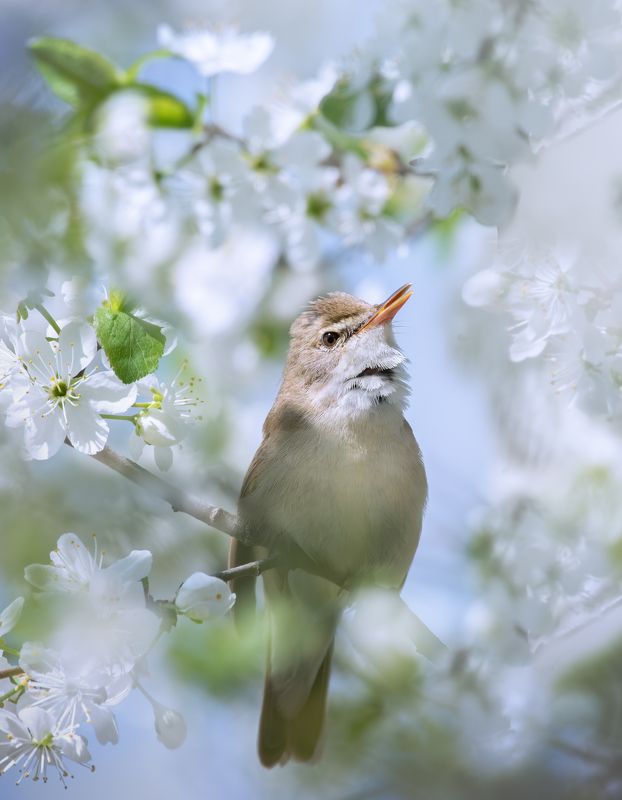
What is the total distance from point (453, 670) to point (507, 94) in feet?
4.01

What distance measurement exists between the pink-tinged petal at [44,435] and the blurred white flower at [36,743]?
421 mm

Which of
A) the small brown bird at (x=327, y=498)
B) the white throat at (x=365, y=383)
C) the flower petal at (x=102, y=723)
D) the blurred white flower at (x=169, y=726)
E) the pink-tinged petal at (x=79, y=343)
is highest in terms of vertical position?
the pink-tinged petal at (x=79, y=343)

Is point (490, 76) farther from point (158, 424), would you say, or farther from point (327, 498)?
point (327, 498)

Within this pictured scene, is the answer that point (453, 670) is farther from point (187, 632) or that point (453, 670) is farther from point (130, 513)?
point (130, 513)

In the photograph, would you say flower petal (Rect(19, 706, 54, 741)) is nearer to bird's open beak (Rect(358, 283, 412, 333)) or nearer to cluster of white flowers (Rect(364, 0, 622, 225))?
cluster of white flowers (Rect(364, 0, 622, 225))

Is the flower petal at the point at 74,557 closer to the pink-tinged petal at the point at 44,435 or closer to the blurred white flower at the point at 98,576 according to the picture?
the blurred white flower at the point at 98,576

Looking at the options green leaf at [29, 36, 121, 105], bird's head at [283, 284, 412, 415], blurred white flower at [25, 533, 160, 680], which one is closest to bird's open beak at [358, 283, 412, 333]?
bird's head at [283, 284, 412, 415]

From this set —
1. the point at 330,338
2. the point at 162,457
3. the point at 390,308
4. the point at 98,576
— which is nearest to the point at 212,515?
the point at 162,457

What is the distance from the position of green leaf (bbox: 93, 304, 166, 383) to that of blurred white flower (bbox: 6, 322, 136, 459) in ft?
0.18

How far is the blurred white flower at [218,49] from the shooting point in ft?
6.62

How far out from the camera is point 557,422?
2.56 meters

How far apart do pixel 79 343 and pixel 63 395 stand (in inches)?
4.0

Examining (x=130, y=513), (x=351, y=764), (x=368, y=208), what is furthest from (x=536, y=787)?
(x=368, y=208)

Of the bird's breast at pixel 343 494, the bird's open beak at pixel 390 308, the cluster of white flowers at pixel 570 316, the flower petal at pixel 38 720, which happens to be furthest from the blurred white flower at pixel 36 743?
the bird's open beak at pixel 390 308
